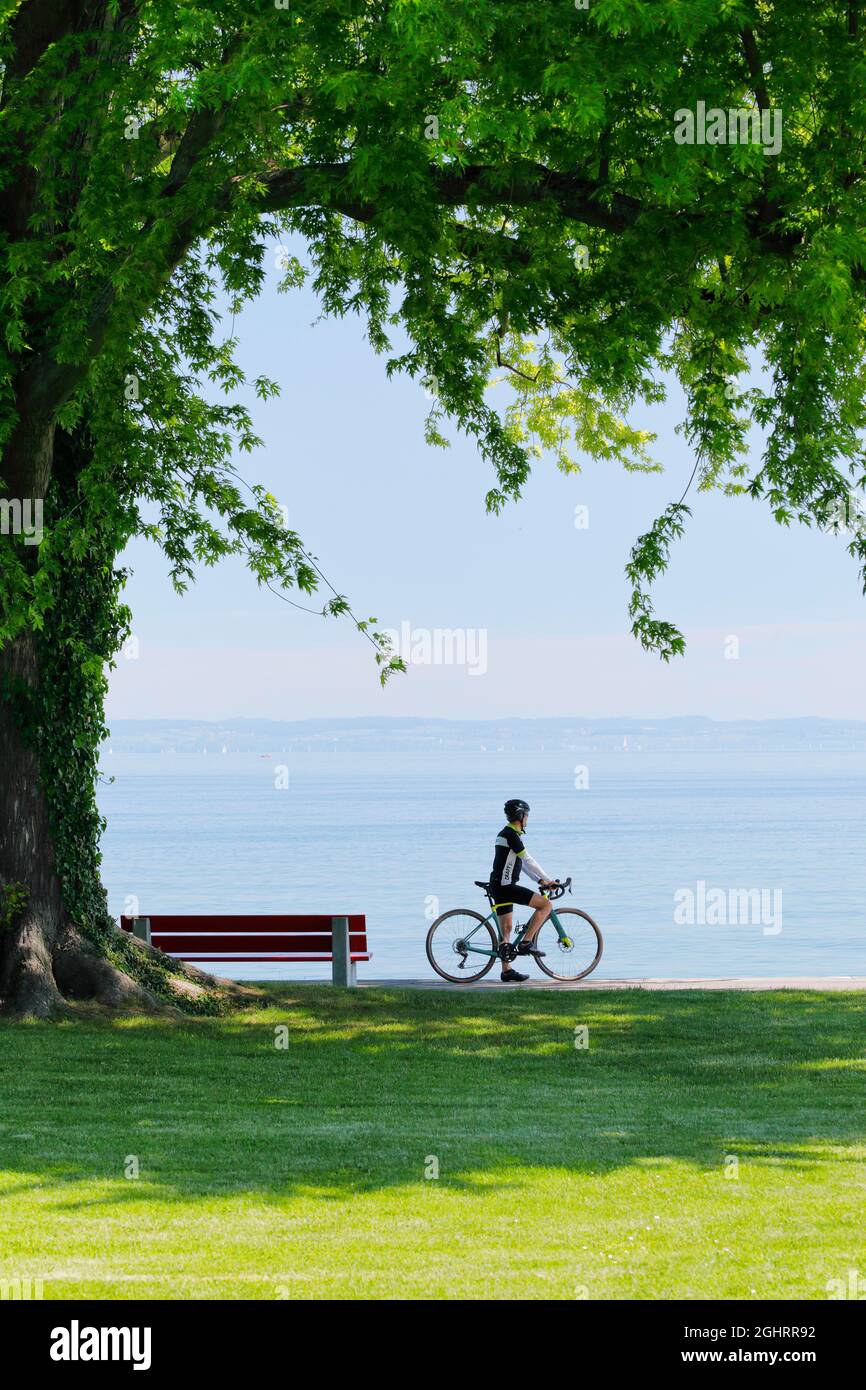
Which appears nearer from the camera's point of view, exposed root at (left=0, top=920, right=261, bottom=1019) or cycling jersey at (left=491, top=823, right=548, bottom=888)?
exposed root at (left=0, top=920, right=261, bottom=1019)

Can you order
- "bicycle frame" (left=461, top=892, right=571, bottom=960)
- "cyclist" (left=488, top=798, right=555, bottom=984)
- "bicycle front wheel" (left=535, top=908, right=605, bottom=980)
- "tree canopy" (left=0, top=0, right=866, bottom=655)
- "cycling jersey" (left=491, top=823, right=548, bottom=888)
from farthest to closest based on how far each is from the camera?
"bicycle front wheel" (left=535, top=908, right=605, bottom=980)
"bicycle frame" (left=461, top=892, right=571, bottom=960)
"cyclist" (left=488, top=798, right=555, bottom=984)
"cycling jersey" (left=491, top=823, right=548, bottom=888)
"tree canopy" (left=0, top=0, right=866, bottom=655)

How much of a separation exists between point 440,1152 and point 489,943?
9.20m

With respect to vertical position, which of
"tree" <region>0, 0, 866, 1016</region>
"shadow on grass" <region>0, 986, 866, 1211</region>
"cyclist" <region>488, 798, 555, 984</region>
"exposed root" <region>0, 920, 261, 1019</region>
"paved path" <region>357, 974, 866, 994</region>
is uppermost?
"tree" <region>0, 0, 866, 1016</region>

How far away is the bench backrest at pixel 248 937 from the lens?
17.9m

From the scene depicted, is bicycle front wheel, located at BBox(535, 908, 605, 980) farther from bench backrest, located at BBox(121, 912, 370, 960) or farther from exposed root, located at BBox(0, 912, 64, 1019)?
exposed root, located at BBox(0, 912, 64, 1019)

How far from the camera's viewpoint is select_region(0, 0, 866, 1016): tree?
11328 mm

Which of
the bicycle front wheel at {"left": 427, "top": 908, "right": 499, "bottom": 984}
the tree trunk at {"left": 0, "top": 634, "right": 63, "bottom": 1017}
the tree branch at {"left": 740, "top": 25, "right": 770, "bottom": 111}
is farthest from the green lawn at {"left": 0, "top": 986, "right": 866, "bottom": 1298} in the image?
the tree branch at {"left": 740, "top": 25, "right": 770, "bottom": 111}

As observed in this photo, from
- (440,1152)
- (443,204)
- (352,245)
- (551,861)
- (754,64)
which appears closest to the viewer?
(440,1152)

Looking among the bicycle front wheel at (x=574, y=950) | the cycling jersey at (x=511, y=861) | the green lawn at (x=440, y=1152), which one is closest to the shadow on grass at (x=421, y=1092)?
the green lawn at (x=440, y=1152)

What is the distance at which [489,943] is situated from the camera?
1864 cm

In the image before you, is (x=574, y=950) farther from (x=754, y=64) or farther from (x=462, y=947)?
(x=754, y=64)

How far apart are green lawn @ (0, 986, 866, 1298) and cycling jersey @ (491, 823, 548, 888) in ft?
6.99

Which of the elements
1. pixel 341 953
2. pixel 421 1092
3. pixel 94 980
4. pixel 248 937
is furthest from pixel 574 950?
pixel 421 1092

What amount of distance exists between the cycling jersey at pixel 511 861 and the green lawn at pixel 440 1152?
6.99ft
